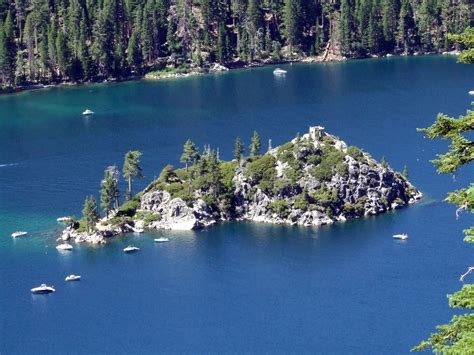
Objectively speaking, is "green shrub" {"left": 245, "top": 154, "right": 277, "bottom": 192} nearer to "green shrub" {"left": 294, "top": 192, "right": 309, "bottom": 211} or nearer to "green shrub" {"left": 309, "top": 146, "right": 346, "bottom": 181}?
"green shrub" {"left": 294, "top": 192, "right": 309, "bottom": 211}

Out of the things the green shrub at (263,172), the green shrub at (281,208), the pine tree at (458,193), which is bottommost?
the green shrub at (281,208)

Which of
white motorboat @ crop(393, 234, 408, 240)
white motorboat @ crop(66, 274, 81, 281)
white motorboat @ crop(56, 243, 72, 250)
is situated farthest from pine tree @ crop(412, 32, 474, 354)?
white motorboat @ crop(56, 243, 72, 250)

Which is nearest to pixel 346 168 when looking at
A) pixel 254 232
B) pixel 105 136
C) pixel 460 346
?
pixel 254 232

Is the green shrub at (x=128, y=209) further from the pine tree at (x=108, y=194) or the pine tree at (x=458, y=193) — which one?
the pine tree at (x=458, y=193)

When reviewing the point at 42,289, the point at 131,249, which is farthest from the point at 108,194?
the point at 42,289

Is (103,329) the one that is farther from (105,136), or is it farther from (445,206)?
(105,136)

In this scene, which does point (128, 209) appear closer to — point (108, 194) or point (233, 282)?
point (108, 194)

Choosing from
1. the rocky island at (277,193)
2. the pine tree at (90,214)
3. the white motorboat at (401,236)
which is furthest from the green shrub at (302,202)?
the pine tree at (90,214)
